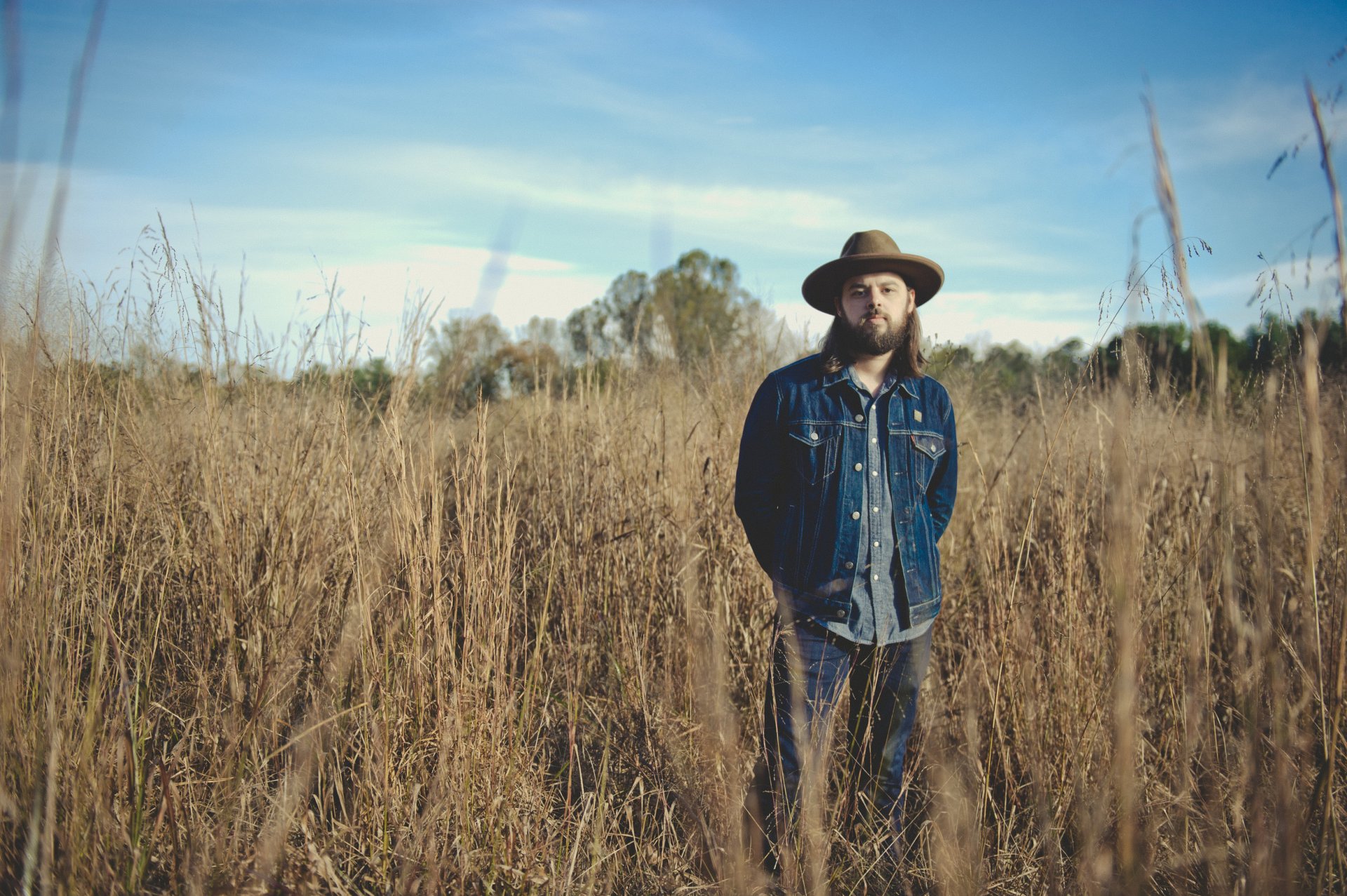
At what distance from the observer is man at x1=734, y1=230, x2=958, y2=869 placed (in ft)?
6.83

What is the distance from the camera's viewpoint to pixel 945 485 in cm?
236

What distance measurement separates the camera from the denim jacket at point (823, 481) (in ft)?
7.01

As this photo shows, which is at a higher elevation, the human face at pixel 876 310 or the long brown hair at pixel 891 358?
the human face at pixel 876 310

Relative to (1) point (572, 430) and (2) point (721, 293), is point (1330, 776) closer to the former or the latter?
(1) point (572, 430)

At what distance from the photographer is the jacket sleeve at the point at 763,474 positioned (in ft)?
7.22

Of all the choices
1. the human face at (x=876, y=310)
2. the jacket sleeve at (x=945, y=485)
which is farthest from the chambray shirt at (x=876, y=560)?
the jacket sleeve at (x=945, y=485)

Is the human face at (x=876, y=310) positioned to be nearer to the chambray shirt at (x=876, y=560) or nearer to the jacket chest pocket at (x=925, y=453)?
the chambray shirt at (x=876, y=560)

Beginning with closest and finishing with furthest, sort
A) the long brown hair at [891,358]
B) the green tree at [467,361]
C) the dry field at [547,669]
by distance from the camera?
the green tree at [467,361] < the dry field at [547,669] < the long brown hair at [891,358]

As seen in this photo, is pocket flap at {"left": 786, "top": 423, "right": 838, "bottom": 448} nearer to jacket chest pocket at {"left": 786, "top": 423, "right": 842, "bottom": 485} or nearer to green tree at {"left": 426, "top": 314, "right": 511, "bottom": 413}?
jacket chest pocket at {"left": 786, "top": 423, "right": 842, "bottom": 485}

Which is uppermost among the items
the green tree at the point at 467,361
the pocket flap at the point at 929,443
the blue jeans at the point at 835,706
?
the green tree at the point at 467,361

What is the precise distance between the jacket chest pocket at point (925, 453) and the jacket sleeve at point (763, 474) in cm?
40

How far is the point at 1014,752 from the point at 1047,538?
119 cm

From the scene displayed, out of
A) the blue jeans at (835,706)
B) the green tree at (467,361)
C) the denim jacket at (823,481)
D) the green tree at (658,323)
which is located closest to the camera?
the green tree at (467,361)

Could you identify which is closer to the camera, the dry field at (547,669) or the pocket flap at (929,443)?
the dry field at (547,669)
